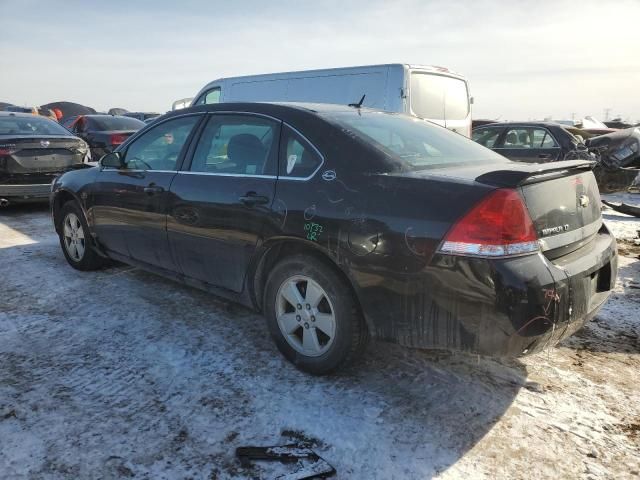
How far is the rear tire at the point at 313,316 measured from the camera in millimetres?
2781

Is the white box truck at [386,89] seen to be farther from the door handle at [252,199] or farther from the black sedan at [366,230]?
the door handle at [252,199]

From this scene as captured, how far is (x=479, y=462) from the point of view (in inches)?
89.6

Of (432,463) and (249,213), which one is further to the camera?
(249,213)

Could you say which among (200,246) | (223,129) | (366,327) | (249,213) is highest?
(223,129)

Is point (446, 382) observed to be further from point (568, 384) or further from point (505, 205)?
point (505, 205)

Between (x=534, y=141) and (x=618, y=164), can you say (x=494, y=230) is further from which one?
(x=534, y=141)

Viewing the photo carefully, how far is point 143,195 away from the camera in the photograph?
395cm

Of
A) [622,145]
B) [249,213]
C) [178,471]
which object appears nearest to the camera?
[178,471]

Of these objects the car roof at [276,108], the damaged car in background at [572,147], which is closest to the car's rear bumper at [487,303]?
the car roof at [276,108]

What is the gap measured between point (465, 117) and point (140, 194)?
21.2 ft

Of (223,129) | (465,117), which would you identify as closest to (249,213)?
(223,129)

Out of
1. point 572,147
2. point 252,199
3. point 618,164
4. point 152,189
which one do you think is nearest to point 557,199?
point 252,199

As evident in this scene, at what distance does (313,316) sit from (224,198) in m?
0.98

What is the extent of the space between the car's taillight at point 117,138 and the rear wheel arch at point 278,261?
8.47m
